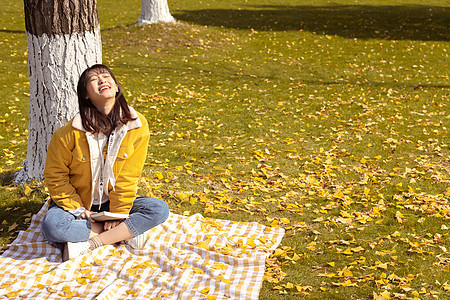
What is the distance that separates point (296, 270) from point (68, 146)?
7.56ft

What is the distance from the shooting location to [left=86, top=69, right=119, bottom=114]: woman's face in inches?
162

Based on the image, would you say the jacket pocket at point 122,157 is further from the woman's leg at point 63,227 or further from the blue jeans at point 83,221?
the woman's leg at point 63,227

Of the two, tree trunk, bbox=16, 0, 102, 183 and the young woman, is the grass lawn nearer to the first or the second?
tree trunk, bbox=16, 0, 102, 183

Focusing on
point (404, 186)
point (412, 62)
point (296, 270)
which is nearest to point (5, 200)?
point (296, 270)

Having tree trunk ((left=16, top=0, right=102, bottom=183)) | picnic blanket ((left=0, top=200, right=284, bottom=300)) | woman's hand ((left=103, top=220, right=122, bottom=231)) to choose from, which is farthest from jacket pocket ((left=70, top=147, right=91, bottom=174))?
tree trunk ((left=16, top=0, right=102, bottom=183))

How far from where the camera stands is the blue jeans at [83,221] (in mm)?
4109

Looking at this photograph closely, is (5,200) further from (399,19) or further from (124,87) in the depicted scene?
(399,19)

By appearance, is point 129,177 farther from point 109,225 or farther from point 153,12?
point 153,12

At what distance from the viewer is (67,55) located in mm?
5117

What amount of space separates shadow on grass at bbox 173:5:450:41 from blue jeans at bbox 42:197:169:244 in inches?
521

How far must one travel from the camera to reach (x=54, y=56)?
5094 millimetres

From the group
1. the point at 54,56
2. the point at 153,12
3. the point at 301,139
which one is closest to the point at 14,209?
the point at 54,56

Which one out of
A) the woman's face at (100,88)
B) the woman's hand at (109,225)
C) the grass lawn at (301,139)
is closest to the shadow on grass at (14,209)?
the grass lawn at (301,139)

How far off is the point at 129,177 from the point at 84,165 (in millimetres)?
408
